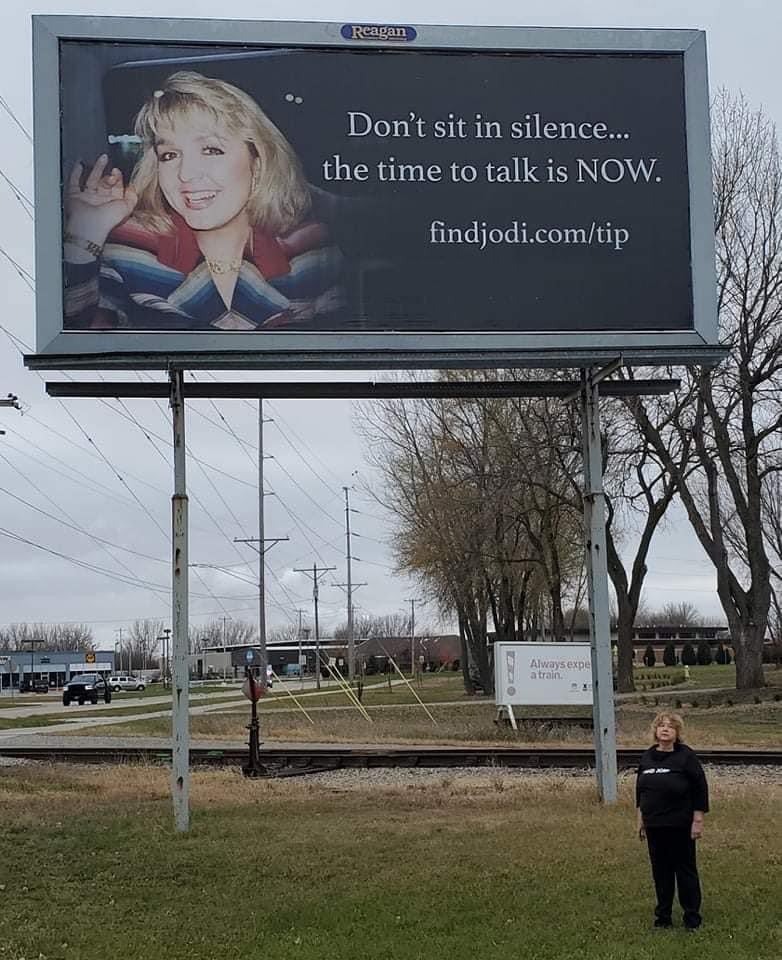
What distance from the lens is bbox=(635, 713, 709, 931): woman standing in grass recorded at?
7.92 meters

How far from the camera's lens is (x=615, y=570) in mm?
47844

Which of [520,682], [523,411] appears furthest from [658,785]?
[523,411]

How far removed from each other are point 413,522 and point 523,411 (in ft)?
27.3

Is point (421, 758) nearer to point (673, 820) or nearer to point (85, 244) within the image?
point (85, 244)

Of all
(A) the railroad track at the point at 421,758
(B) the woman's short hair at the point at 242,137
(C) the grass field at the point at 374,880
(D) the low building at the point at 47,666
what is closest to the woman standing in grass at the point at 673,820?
(C) the grass field at the point at 374,880

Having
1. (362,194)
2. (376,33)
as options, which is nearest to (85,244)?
(362,194)

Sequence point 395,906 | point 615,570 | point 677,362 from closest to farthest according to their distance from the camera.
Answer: point 395,906 < point 677,362 < point 615,570

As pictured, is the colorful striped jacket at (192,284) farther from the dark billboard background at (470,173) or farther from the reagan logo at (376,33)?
the reagan logo at (376,33)

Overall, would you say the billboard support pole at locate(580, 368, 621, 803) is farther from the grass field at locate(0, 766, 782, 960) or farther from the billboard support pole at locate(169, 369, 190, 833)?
the billboard support pole at locate(169, 369, 190, 833)

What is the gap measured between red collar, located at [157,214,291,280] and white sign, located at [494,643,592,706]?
1688cm

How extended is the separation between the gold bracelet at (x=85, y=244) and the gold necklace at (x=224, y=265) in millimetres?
1047

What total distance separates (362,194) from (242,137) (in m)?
1.33

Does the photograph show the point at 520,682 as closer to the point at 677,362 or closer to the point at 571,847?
the point at 677,362

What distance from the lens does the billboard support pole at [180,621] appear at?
1270 centimetres
